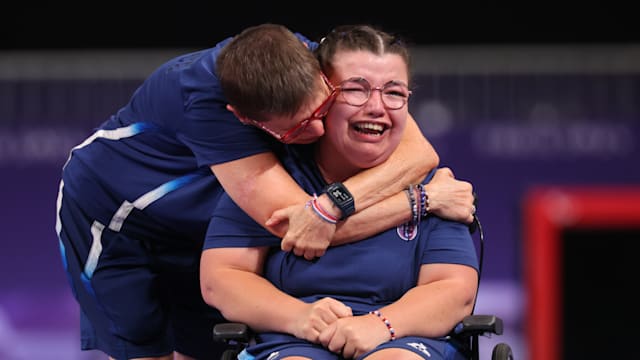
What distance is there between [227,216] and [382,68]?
0.56 meters

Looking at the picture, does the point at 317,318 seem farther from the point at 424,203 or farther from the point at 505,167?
the point at 505,167

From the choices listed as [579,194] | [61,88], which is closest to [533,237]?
[579,194]

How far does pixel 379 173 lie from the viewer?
3.09 metres

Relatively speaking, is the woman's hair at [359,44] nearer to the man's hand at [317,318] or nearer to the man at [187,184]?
the man at [187,184]

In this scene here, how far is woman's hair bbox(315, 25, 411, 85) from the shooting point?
3.10m

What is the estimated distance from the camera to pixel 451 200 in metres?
3.11

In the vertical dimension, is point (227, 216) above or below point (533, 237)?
above

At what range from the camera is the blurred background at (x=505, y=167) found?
551 centimetres

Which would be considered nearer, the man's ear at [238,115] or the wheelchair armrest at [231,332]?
the wheelchair armrest at [231,332]

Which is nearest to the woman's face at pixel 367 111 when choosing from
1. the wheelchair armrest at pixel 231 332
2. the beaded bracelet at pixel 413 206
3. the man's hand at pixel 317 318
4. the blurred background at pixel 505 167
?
the beaded bracelet at pixel 413 206

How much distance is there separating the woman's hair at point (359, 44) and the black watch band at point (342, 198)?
308mm

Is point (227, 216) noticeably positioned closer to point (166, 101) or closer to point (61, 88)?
point (166, 101)

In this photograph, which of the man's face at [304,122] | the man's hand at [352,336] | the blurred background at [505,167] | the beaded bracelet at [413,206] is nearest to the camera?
the man's hand at [352,336]

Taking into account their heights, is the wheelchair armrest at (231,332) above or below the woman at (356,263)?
below
